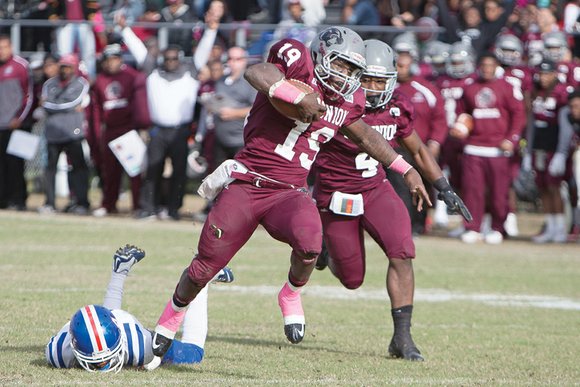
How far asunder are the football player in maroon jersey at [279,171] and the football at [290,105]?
0.19ft

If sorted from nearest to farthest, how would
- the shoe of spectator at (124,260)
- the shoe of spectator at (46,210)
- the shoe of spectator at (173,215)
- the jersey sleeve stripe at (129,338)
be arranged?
the jersey sleeve stripe at (129,338) < the shoe of spectator at (124,260) < the shoe of spectator at (173,215) < the shoe of spectator at (46,210)

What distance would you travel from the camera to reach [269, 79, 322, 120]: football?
19.8 ft

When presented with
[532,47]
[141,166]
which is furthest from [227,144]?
[532,47]

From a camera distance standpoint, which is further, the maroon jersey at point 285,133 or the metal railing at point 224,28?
the metal railing at point 224,28

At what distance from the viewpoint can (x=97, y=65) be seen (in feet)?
54.7

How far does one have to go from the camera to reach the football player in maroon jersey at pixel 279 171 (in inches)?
242

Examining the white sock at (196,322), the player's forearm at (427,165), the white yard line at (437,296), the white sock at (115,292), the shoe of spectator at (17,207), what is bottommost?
the shoe of spectator at (17,207)

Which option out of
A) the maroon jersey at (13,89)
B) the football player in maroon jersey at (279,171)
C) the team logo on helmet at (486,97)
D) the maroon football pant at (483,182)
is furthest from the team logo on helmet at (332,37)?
the maroon jersey at (13,89)

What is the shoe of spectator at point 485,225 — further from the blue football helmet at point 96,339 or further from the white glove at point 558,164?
the blue football helmet at point 96,339

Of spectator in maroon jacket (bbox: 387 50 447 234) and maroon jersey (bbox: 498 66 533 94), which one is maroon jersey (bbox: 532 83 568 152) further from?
spectator in maroon jacket (bbox: 387 50 447 234)

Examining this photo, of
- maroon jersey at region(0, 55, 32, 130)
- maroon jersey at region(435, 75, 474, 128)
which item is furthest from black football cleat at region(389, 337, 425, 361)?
maroon jersey at region(0, 55, 32, 130)

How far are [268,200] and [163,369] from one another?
3.45 feet

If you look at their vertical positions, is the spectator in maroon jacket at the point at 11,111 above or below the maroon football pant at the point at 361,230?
below

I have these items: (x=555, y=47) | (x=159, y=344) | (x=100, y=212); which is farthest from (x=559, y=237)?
(x=159, y=344)
